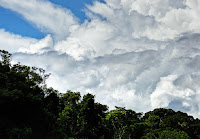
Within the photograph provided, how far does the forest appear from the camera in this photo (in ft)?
100

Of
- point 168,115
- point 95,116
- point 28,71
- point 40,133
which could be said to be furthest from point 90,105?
point 168,115

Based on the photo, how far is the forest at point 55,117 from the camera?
3058 cm

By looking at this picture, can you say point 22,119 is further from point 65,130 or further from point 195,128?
point 195,128

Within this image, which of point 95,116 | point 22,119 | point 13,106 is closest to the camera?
point 13,106

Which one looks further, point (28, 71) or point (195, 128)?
point (195, 128)

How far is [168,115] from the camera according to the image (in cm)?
6994

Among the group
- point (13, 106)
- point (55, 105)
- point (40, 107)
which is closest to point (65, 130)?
point (55, 105)

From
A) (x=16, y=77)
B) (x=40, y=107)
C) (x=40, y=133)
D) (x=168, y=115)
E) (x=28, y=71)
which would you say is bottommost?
(x=40, y=133)

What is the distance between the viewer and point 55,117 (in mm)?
39312

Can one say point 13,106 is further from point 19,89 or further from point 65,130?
point 65,130

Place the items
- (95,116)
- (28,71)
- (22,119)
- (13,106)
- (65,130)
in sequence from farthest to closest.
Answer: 1. (95,116)
2. (65,130)
3. (28,71)
4. (22,119)
5. (13,106)

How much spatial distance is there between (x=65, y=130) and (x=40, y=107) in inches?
499

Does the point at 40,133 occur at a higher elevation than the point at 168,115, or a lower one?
→ lower

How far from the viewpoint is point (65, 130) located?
44.6m
